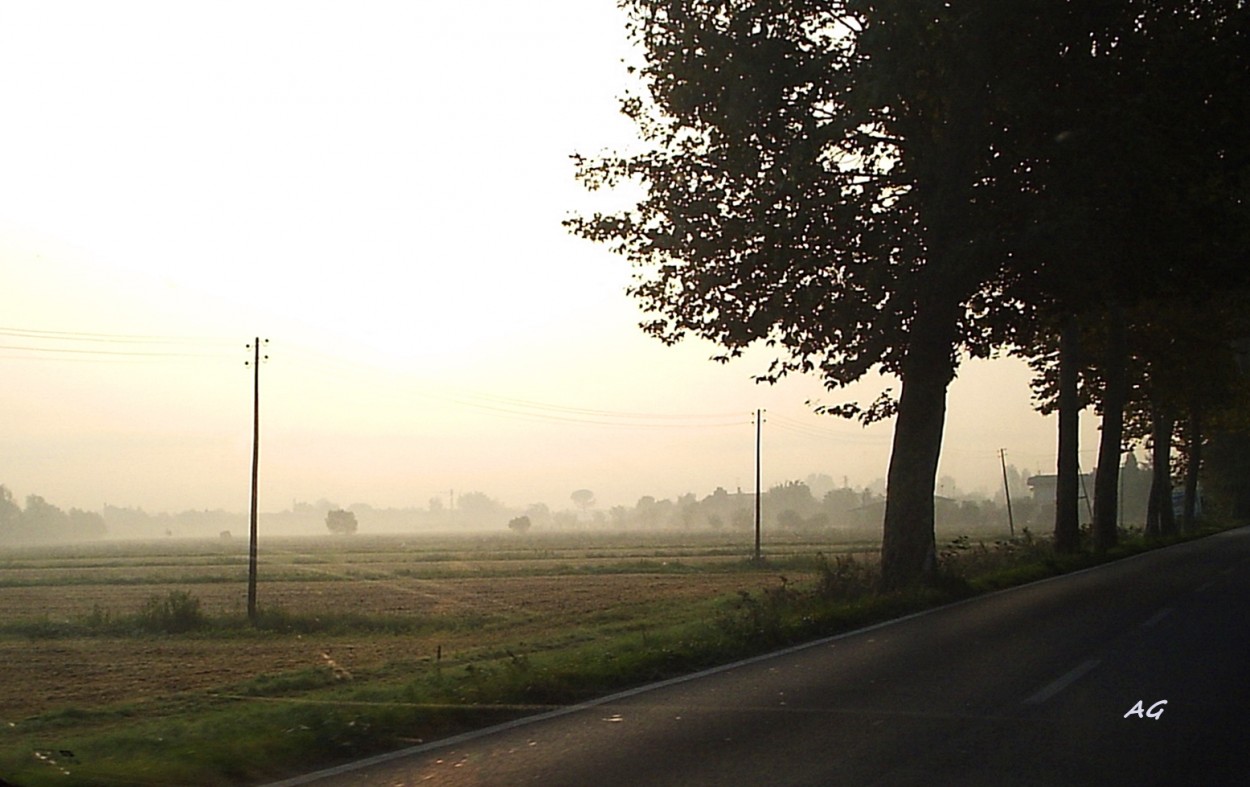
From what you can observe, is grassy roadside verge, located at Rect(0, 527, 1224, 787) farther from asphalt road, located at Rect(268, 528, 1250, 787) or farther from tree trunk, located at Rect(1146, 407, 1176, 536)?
tree trunk, located at Rect(1146, 407, 1176, 536)

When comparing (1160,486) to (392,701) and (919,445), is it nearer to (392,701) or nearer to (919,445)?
(919,445)

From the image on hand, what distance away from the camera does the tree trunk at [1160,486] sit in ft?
160

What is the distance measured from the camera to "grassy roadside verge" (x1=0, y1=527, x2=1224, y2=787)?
8.45 m

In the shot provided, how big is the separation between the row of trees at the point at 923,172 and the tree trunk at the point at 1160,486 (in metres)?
28.9

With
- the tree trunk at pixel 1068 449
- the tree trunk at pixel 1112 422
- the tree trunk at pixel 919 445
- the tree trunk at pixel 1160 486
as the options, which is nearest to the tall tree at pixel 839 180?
the tree trunk at pixel 919 445

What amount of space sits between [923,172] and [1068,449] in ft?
57.6

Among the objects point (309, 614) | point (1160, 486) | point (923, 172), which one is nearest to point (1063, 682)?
point (923, 172)

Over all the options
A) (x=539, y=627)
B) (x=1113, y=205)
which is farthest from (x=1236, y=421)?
(x=1113, y=205)

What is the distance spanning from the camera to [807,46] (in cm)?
2019

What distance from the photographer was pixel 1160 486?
5022 centimetres

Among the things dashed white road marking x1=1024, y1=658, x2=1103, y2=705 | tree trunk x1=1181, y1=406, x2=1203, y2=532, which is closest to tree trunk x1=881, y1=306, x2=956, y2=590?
dashed white road marking x1=1024, y1=658, x2=1103, y2=705

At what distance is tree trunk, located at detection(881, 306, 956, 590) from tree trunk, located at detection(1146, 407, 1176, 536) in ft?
96.7

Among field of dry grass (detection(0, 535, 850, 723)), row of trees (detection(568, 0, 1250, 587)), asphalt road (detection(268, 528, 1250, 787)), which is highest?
row of trees (detection(568, 0, 1250, 587))

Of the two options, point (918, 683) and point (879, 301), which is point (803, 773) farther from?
point (879, 301)
